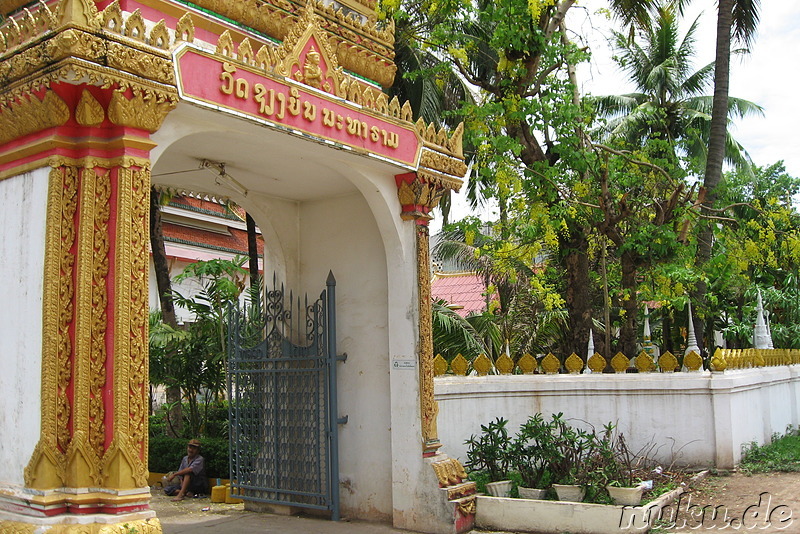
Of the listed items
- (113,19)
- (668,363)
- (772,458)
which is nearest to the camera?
(113,19)

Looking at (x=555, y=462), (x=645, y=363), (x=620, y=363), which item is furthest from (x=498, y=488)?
(x=645, y=363)

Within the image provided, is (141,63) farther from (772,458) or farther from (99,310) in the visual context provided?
(772,458)

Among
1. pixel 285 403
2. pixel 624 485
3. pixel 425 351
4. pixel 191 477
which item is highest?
pixel 425 351

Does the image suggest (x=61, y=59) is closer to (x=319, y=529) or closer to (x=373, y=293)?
(x=373, y=293)

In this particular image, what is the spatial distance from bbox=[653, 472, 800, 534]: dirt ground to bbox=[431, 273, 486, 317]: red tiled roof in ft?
43.6

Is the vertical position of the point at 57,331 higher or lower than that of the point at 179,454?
higher

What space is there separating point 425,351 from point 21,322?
3.51m

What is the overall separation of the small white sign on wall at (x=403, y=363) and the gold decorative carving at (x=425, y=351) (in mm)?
68

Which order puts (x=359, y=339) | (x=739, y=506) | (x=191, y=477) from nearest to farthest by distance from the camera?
(x=739, y=506) < (x=359, y=339) < (x=191, y=477)

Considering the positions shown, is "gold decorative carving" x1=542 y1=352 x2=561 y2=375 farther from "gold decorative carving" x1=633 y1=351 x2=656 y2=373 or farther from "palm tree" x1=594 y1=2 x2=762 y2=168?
"palm tree" x1=594 y1=2 x2=762 y2=168

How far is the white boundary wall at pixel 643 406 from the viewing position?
892 centimetres

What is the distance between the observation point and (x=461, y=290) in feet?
78.9

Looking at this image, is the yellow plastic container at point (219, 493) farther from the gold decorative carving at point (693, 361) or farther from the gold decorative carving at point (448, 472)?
the gold decorative carving at point (693, 361)

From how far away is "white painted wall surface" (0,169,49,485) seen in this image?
5.14 m
